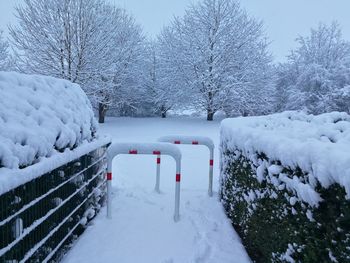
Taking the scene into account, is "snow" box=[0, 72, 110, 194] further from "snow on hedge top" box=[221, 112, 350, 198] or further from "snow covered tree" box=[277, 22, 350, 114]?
"snow covered tree" box=[277, 22, 350, 114]

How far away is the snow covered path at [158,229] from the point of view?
363 cm

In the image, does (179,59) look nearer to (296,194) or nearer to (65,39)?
(65,39)

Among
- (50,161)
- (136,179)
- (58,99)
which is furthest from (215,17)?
(50,161)

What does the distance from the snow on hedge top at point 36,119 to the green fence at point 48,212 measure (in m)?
0.22

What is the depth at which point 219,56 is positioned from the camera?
59.8 feet

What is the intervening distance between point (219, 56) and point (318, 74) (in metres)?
7.71

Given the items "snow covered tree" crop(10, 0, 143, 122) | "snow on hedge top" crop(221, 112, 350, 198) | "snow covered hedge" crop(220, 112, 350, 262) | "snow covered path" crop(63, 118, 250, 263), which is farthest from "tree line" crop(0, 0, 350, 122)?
"snow on hedge top" crop(221, 112, 350, 198)

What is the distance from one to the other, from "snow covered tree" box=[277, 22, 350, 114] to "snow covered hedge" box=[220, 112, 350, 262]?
716 inches

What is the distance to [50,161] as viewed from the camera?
276 centimetres

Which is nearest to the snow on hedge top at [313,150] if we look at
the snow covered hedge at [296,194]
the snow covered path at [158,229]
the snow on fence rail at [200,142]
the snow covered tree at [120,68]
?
the snow covered hedge at [296,194]

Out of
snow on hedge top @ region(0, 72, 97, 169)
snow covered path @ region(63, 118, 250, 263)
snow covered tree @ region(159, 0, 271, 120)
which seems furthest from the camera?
snow covered tree @ region(159, 0, 271, 120)

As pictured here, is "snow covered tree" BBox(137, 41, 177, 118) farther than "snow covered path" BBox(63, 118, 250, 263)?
Yes

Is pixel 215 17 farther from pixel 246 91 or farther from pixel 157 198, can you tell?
pixel 157 198

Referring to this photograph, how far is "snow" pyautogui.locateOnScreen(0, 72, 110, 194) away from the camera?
231 cm
